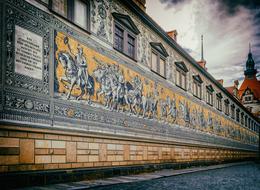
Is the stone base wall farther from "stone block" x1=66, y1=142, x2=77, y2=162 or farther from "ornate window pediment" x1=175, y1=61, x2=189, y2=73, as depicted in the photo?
"ornate window pediment" x1=175, y1=61, x2=189, y2=73

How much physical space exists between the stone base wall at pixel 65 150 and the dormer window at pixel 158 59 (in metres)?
3.95

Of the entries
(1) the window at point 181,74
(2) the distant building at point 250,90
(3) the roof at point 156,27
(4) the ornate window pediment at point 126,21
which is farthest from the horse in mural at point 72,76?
(2) the distant building at point 250,90

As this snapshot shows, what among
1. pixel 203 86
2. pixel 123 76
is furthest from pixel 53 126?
pixel 203 86

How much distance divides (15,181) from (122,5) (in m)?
8.32

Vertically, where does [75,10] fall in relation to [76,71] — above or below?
above

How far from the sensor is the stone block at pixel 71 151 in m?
8.38

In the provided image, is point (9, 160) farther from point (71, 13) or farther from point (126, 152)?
point (126, 152)

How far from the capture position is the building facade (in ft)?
22.6

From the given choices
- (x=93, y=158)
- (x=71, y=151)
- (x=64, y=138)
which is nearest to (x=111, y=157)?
(x=93, y=158)

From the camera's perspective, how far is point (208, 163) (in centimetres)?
2377

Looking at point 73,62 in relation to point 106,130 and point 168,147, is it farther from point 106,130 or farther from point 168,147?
point 168,147

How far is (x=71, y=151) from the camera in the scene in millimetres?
8516

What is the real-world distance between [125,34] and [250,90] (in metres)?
62.7

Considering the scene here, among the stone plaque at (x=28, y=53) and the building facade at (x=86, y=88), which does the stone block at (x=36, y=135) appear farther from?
the stone plaque at (x=28, y=53)
